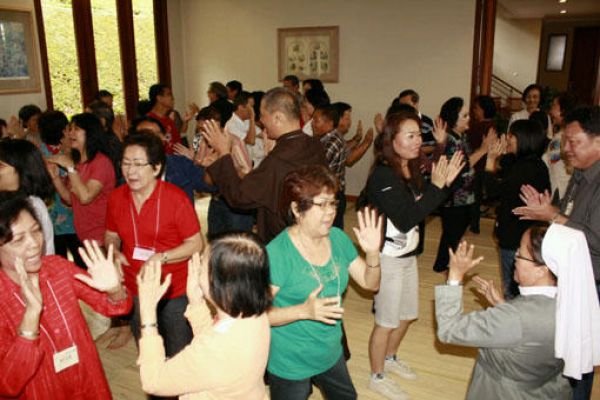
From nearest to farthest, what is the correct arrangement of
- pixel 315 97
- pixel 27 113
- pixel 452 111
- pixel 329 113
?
pixel 329 113 < pixel 452 111 < pixel 27 113 < pixel 315 97

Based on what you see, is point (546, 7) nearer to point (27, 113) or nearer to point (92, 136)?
point (27, 113)

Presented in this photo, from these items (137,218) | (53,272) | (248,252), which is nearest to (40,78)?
(137,218)

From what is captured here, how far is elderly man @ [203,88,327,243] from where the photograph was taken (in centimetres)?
254

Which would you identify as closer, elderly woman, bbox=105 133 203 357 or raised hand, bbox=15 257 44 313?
raised hand, bbox=15 257 44 313

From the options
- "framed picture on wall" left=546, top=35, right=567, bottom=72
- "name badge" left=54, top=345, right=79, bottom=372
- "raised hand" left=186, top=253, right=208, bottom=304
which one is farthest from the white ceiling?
"name badge" left=54, top=345, right=79, bottom=372

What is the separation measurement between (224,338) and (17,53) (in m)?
5.50

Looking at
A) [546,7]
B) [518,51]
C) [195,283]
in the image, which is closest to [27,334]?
[195,283]

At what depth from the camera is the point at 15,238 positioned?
160cm

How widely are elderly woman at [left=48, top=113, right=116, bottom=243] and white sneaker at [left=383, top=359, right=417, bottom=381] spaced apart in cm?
207

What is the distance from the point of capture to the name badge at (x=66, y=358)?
1.63m

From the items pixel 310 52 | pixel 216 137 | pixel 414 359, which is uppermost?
pixel 310 52

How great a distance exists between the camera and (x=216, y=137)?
101 inches

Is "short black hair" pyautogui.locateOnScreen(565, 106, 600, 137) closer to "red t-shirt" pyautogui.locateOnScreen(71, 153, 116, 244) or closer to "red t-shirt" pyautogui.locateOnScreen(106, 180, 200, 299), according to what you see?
"red t-shirt" pyautogui.locateOnScreen(106, 180, 200, 299)

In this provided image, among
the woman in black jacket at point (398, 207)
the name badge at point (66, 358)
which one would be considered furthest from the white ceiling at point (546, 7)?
the name badge at point (66, 358)
